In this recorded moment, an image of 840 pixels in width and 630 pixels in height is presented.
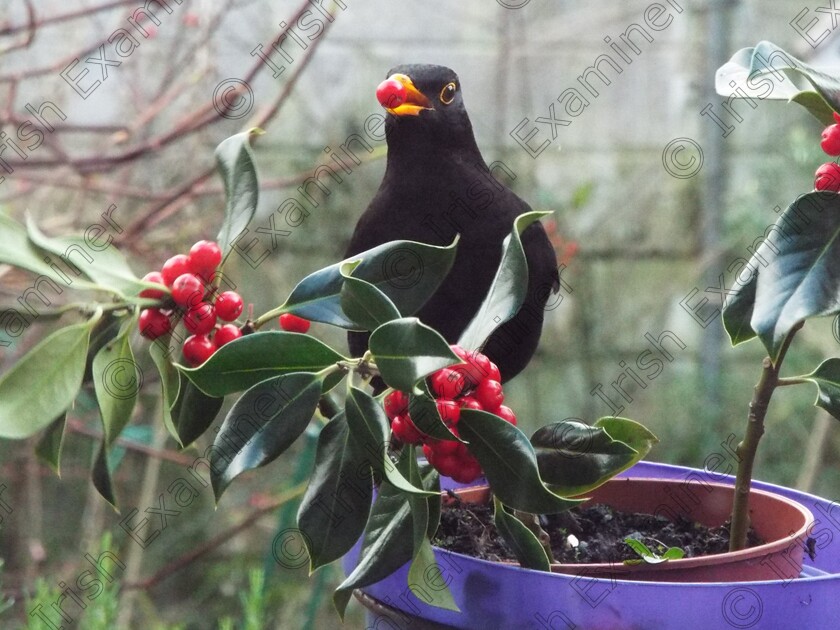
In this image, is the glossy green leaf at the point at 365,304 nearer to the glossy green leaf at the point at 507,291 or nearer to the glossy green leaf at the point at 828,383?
the glossy green leaf at the point at 507,291

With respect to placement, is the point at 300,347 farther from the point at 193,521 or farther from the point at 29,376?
the point at 193,521

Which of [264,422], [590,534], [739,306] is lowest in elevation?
[590,534]

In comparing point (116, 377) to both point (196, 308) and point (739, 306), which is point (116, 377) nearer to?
point (196, 308)

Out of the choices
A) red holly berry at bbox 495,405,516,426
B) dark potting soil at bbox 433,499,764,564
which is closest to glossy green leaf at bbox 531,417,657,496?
red holly berry at bbox 495,405,516,426

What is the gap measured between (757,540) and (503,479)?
310mm

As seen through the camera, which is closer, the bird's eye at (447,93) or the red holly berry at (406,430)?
the red holly berry at (406,430)

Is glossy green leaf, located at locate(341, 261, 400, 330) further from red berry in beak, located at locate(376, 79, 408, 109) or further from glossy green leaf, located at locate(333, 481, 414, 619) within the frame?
red berry in beak, located at locate(376, 79, 408, 109)

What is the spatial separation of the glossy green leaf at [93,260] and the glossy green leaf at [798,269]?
15.1 inches

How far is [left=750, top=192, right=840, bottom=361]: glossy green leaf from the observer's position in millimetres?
522

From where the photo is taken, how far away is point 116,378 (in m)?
0.54

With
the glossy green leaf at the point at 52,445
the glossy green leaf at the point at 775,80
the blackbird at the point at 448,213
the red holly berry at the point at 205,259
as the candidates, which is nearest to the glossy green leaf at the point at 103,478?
the glossy green leaf at the point at 52,445

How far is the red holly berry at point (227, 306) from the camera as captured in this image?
0.59m

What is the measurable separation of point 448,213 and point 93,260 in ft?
1.43

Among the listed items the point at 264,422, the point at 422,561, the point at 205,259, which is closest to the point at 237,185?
the point at 205,259
